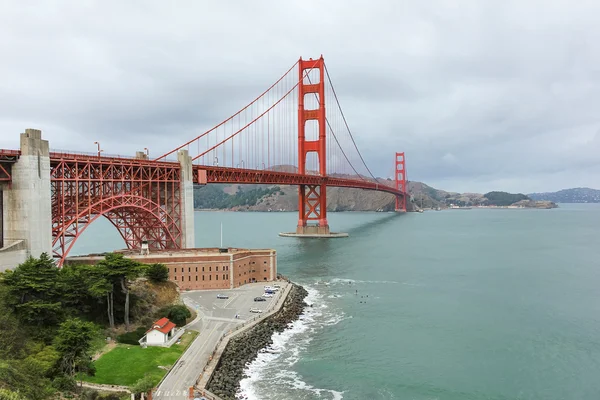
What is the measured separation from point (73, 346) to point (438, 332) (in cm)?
2467

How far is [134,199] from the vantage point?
1844 inches

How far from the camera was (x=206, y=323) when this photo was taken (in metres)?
34.4

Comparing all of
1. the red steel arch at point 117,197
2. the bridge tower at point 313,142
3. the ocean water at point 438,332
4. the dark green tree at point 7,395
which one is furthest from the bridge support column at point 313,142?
the dark green tree at point 7,395

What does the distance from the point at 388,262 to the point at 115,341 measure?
43.9m

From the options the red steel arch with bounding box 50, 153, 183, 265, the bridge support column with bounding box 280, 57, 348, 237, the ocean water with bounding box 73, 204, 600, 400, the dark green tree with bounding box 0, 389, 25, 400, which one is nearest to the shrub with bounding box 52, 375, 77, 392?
the dark green tree with bounding box 0, 389, 25, 400

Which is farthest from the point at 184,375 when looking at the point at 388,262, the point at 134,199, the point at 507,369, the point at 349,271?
the point at 388,262

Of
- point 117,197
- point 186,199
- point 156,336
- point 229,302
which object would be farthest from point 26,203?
point 186,199

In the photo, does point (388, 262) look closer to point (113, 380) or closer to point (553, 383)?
point (553, 383)

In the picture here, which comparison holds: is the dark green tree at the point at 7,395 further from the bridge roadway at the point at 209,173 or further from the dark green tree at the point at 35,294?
the bridge roadway at the point at 209,173

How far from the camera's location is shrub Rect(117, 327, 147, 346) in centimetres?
2955

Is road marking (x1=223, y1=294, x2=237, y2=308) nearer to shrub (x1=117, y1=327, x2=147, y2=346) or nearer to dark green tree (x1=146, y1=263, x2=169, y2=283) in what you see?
dark green tree (x1=146, y1=263, x2=169, y2=283)

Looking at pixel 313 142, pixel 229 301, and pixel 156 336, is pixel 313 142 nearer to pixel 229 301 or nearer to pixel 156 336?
pixel 229 301

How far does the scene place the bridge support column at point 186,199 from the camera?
5228 centimetres

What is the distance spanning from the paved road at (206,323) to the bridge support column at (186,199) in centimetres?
999
